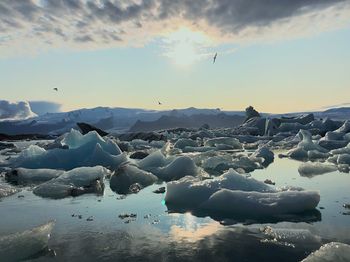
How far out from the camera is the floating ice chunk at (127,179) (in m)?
8.80

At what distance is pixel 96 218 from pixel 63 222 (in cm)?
45

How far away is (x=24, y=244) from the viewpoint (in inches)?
171

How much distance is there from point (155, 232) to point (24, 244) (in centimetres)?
149

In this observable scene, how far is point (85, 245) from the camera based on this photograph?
4.60m

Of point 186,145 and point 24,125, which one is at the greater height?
point 186,145

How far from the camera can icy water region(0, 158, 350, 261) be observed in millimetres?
4238

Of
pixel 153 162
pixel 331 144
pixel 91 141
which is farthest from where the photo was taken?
pixel 331 144

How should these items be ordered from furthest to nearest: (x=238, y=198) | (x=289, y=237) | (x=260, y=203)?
(x=238, y=198)
(x=260, y=203)
(x=289, y=237)

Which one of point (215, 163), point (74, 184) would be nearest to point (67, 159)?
point (215, 163)

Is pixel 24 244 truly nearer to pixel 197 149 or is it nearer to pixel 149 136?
pixel 197 149

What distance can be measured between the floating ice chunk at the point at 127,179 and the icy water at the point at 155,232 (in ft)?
4.49

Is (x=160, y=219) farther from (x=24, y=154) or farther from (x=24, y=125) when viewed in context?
(x=24, y=125)

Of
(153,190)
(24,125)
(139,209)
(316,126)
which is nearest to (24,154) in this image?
(153,190)

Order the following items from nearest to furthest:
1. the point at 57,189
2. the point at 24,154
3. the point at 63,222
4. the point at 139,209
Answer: the point at 63,222 → the point at 139,209 → the point at 57,189 → the point at 24,154
